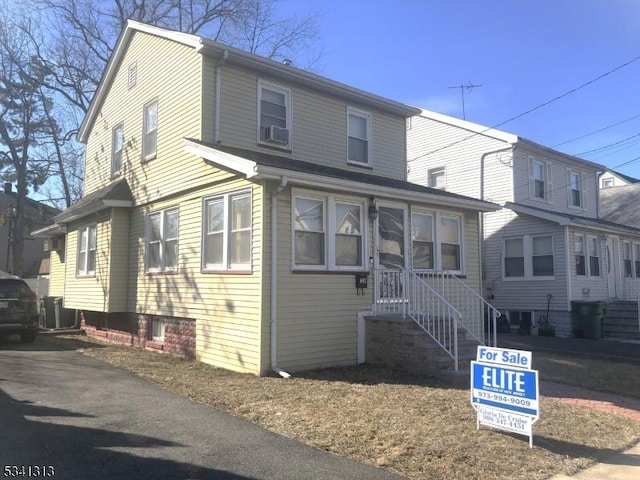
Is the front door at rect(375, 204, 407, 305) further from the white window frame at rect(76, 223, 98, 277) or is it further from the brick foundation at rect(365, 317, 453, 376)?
the white window frame at rect(76, 223, 98, 277)

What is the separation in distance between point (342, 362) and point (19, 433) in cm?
564

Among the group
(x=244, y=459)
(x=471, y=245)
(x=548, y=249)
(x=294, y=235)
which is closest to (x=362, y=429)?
(x=244, y=459)

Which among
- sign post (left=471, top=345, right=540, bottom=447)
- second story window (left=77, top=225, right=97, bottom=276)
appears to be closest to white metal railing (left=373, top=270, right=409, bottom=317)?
sign post (left=471, top=345, right=540, bottom=447)

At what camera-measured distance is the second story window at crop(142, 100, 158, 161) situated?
13352 millimetres

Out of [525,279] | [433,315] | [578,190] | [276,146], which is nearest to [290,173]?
[276,146]

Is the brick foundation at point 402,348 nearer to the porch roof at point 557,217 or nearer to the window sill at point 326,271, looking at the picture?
the window sill at point 326,271

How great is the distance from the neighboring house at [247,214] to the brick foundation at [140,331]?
51mm

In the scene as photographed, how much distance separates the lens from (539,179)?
20.3m

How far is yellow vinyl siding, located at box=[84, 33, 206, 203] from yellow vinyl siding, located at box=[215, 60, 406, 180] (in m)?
0.72

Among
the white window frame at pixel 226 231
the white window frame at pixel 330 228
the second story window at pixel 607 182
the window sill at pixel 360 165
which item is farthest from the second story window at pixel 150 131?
the second story window at pixel 607 182

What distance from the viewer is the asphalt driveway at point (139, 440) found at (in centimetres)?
483

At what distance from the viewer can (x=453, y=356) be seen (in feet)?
31.3

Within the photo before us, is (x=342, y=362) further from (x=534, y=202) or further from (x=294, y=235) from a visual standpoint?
(x=534, y=202)

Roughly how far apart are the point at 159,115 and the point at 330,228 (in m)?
5.60
